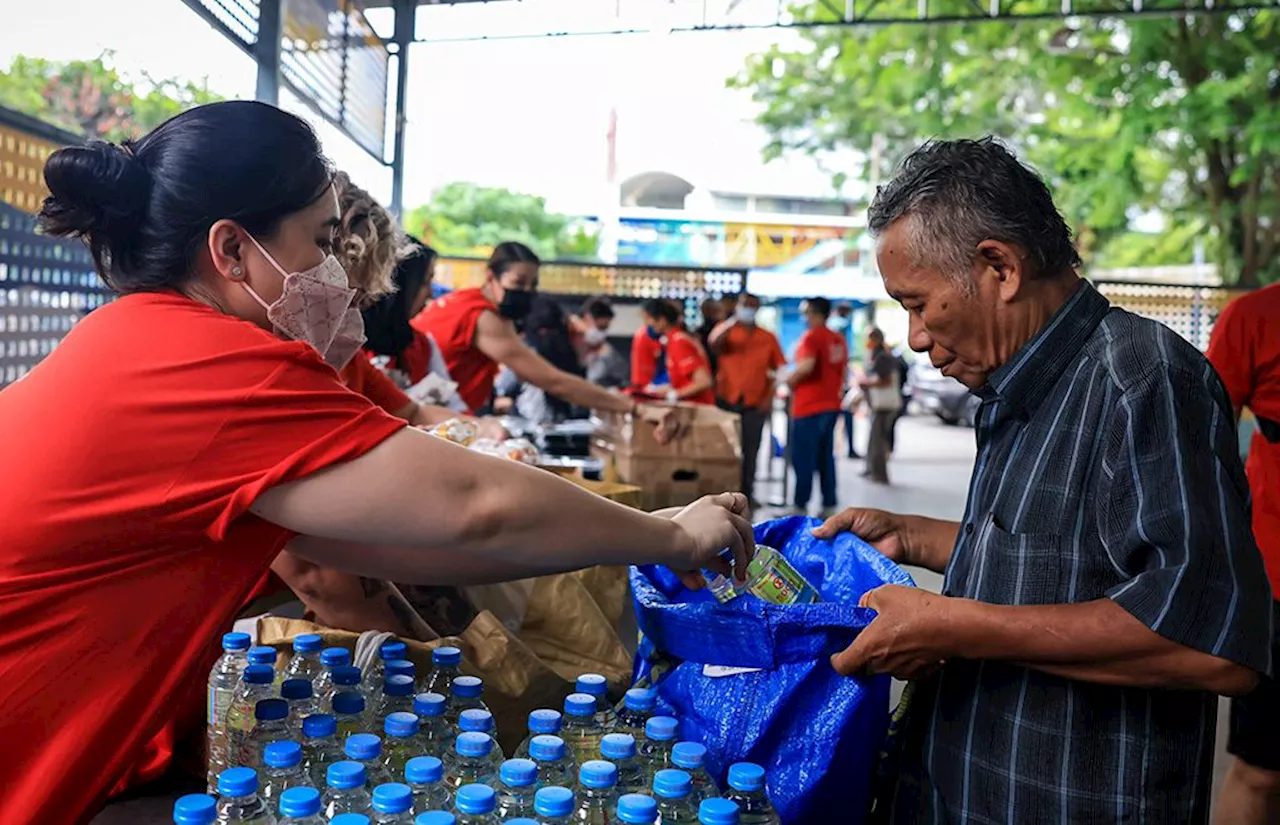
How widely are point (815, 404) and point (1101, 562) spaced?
8152 millimetres

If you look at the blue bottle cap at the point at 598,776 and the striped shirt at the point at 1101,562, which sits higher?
the striped shirt at the point at 1101,562

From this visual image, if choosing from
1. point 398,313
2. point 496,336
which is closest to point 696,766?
point 398,313

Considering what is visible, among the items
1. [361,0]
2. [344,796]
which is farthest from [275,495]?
[361,0]

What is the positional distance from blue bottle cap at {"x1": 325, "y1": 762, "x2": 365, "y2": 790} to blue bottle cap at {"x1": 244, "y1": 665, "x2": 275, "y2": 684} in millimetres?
495

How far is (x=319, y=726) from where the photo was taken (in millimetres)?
1528

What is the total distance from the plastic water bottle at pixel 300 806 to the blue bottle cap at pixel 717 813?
1.44ft

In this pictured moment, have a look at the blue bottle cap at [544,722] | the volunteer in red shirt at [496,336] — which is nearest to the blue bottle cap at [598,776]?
the blue bottle cap at [544,722]

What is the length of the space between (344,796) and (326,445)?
454mm

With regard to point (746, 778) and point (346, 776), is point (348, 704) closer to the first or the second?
point (346, 776)

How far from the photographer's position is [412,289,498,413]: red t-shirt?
16.0 ft

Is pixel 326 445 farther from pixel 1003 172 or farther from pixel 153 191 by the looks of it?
pixel 1003 172

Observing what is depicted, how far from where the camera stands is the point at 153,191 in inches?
55.7

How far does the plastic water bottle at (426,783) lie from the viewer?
4.34 feet

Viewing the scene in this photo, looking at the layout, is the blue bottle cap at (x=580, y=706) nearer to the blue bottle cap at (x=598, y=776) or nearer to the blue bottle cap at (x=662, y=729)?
the blue bottle cap at (x=662, y=729)
